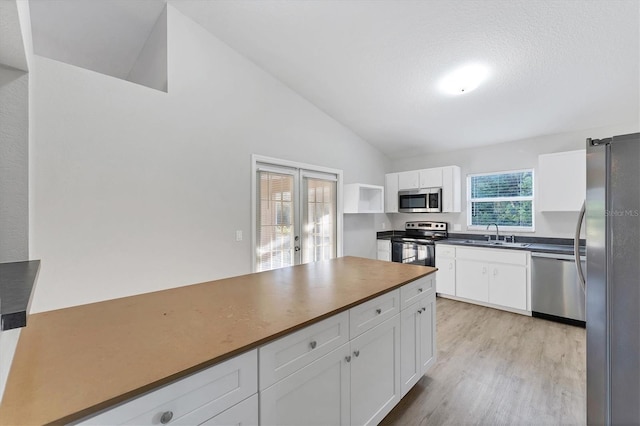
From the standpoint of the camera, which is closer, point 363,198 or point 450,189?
point 450,189

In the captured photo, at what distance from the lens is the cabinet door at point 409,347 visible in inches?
74.5

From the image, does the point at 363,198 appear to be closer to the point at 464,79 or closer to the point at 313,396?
the point at 464,79

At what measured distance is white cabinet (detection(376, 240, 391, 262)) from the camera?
5.07m

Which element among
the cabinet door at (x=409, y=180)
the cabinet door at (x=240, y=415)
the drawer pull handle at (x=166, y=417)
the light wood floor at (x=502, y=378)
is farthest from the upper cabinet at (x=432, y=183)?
the drawer pull handle at (x=166, y=417)

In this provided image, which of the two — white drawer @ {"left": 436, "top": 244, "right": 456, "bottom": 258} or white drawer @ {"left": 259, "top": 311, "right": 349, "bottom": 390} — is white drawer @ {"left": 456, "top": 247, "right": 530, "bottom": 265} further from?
white drawer @ {"left": 259, "top": 311, "right": 349, "bottom": 390}

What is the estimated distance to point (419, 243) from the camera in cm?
455

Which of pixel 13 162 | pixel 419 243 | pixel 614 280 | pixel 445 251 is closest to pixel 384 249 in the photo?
pixel 419 243

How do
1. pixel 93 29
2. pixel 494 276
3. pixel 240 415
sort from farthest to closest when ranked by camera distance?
pixel 494 276
pixel 93 29
pixel 240 415

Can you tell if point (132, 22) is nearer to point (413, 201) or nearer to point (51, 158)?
point (51, 158)

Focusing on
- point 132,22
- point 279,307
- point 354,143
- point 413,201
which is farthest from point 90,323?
point 413,201

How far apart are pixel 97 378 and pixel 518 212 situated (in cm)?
492

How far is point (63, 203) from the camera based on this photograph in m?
2.12

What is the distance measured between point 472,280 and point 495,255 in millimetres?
477

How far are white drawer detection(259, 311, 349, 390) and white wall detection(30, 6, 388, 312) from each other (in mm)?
1940
